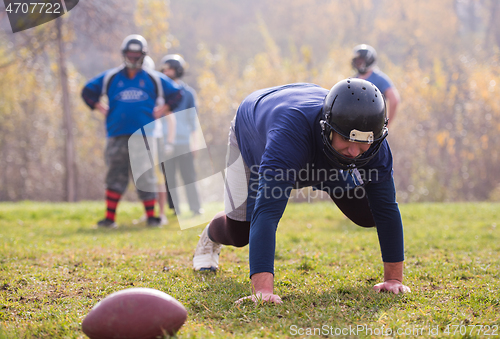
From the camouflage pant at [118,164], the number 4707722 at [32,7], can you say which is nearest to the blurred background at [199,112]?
the number 4707722 at [32,7]

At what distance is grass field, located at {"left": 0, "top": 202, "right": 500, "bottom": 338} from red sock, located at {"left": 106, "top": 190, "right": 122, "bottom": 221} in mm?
486

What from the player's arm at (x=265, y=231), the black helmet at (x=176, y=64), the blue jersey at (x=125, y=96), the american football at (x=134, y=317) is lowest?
the american football at (x=134, y=317)

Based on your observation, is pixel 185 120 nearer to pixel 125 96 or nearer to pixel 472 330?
pixel 125 96

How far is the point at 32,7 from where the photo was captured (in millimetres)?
9859

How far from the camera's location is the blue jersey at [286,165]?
2656mm

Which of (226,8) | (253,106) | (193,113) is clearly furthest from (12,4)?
(226,8)

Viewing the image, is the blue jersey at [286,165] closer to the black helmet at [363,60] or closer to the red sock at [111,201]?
the red sock at [111,201]

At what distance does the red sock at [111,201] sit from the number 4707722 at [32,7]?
5.28 metres

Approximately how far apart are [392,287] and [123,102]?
4.66 metres

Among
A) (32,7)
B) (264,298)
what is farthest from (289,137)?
(32,7)

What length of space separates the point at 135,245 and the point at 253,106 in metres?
2.61

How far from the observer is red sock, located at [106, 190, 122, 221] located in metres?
6.68

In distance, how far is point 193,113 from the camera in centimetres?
843

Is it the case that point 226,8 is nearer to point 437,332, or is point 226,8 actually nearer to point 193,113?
point 193,113
